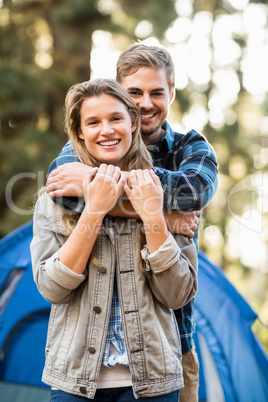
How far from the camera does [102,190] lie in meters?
1.35

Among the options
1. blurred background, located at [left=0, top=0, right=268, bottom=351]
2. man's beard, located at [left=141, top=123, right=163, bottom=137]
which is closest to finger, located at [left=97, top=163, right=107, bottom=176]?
man's beard, located at [left=141, top=123, right=163, bottom=137]

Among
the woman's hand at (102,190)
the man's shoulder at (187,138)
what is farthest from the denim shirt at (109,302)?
the man's shoulder at (187,138)

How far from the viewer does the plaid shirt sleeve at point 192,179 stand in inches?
57.1

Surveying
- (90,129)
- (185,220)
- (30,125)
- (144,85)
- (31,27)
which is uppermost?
(31,27)

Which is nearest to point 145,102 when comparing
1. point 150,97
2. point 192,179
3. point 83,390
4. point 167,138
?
point 150,97

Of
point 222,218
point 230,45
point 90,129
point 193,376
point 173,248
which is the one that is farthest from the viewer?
point 230,45

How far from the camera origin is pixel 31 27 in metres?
6.08

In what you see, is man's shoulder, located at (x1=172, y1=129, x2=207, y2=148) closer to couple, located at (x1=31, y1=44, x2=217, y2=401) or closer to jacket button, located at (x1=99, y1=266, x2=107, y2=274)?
couple, located at (x1=31, y1=44, x2=217, y2=401)

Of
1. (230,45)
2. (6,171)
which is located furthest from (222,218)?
(6,171)

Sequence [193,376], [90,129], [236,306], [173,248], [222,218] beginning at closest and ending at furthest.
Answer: [173,248] → [90,129] → [193,376] → [236,306] → [222,218]

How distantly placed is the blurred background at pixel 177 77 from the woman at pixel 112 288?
4.79ft

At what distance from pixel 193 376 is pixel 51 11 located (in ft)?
16.2

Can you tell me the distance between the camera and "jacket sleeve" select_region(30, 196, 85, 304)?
1.29 meters

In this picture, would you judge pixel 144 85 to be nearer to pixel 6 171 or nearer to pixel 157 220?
pixel 157 220
